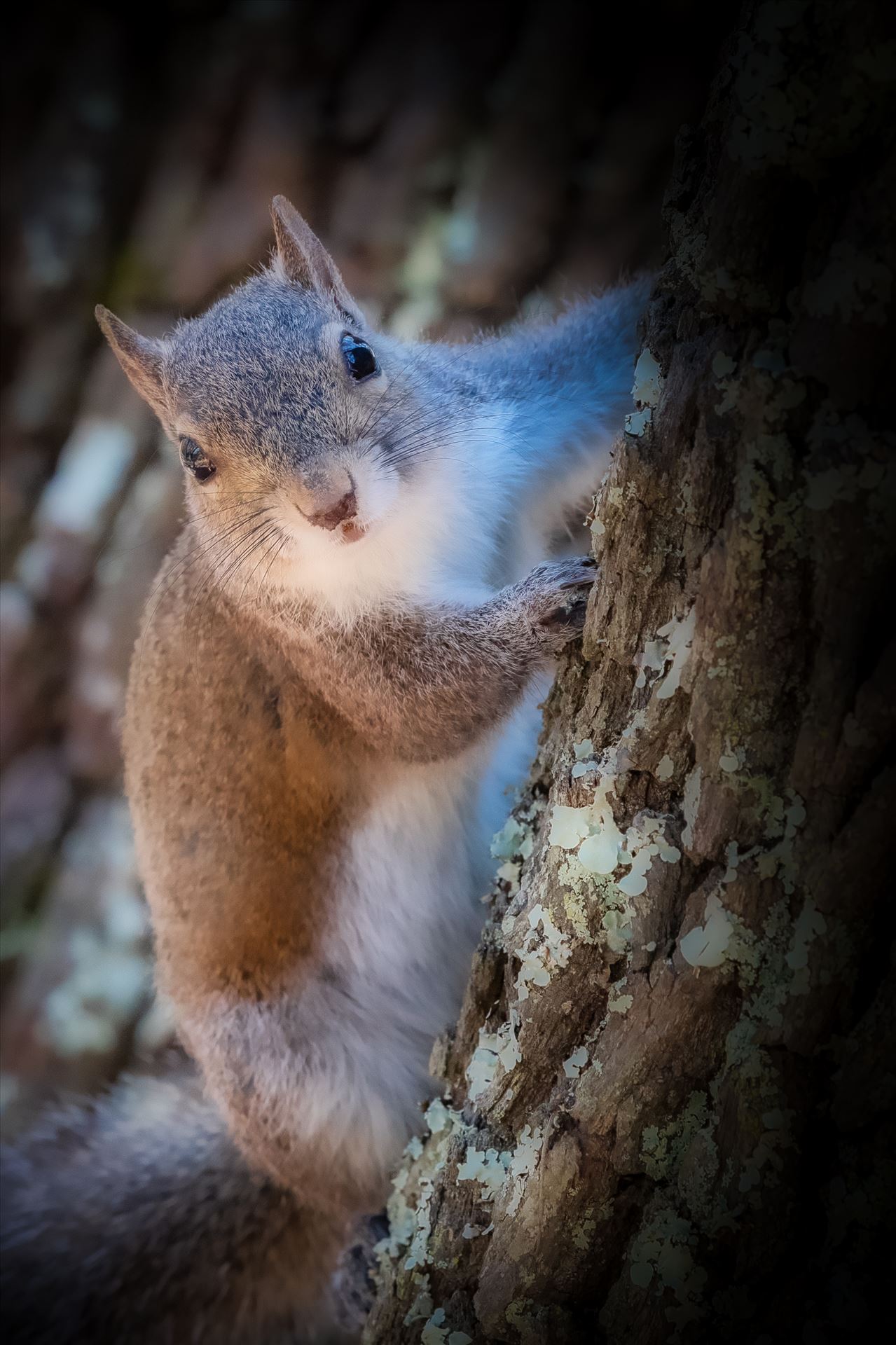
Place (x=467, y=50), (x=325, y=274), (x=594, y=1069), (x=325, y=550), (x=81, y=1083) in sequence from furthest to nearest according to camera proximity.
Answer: (x=81, y=1083), (x=467, y=50), (x=325, y=274), (x=325, y=550), (x=594, y=1069)

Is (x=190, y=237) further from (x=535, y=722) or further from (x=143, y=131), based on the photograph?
(x=535, y=722)

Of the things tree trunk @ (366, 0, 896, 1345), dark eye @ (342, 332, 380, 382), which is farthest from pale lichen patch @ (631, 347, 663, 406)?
dark eye @ (342, 332, 380, 382)

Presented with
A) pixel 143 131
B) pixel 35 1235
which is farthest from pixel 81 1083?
pixel 143 131

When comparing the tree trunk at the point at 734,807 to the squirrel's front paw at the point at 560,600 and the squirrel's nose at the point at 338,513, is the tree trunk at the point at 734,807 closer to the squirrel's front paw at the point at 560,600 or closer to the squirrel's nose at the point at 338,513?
the squirrel's front paw at the point at 560,600

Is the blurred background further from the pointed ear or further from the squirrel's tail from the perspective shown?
the squirrel's tail

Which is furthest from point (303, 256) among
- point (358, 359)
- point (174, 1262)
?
point (174, 1262)
